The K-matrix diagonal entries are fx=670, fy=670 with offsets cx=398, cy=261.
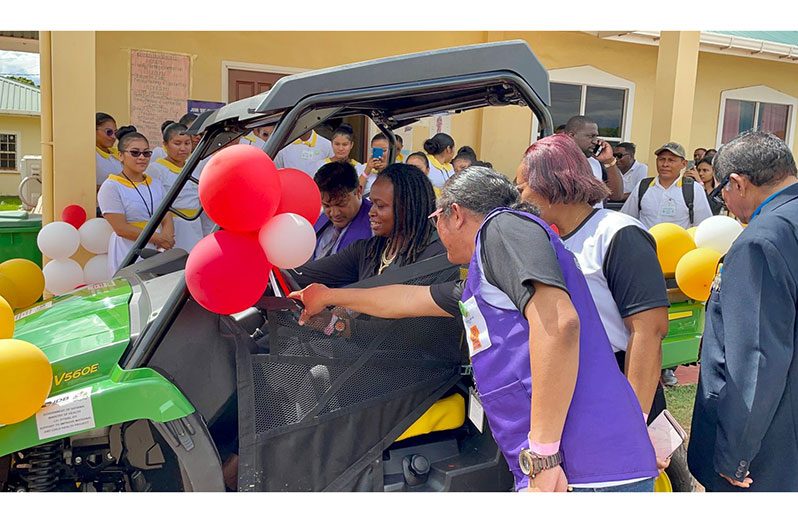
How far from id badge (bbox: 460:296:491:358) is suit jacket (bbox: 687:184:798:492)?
82 cm

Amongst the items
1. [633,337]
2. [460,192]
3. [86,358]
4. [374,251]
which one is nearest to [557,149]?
[460,192]

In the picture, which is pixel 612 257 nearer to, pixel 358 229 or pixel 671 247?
pixel 671 247

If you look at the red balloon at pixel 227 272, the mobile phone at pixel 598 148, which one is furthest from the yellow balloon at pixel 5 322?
the mobile phone at pixel 598 148

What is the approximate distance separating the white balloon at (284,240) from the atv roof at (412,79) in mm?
345

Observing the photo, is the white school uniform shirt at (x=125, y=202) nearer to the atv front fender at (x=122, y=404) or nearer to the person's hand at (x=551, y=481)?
the atv front fender at (x=122, y=404)

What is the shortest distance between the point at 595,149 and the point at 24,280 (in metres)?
5.01

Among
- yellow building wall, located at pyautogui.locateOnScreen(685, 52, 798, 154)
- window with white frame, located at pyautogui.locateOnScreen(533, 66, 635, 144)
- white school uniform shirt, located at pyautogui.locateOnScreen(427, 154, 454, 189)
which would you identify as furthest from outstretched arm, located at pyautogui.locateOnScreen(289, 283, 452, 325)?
yellow building wall, located at pyautogui.locateOnScreen(685, 52, 798, 154)

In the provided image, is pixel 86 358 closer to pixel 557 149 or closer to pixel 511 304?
pixel 511 304

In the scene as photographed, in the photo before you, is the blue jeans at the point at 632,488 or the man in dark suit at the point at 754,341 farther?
the man in dark suit at the point at 754,341

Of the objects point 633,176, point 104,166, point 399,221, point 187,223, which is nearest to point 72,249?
point 187,223

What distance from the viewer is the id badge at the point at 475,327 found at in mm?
1824

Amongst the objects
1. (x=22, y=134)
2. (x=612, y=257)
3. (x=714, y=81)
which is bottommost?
(x=612, y=257)

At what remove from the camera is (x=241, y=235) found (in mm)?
1979

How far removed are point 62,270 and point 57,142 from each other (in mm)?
1106
